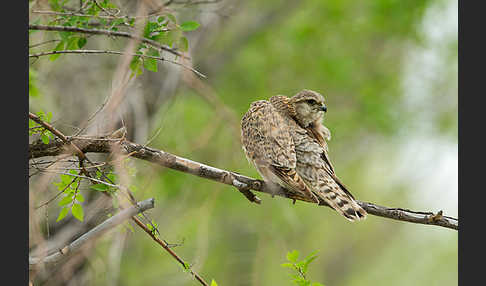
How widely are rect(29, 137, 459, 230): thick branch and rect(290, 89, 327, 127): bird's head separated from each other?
170 centimetres

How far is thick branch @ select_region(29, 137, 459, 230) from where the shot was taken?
3.48 meters

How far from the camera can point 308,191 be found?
4.79 m

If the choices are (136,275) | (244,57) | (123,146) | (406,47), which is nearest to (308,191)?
(123,146)

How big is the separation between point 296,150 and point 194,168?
1784 mm

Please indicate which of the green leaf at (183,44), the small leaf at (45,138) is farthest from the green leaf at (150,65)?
the small leaf at (45,138)

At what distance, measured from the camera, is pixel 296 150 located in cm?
551

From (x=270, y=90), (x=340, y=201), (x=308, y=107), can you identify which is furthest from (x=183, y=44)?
(x=270, y=90)

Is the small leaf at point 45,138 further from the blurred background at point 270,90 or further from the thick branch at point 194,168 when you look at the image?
the blurred background at point 270,90

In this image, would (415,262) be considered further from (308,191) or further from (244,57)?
(308,191)

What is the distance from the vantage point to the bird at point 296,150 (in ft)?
16.1

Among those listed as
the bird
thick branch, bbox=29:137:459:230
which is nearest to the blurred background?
the bird

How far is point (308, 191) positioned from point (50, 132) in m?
2.23

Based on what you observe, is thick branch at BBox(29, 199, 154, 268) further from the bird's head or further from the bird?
the bird's head

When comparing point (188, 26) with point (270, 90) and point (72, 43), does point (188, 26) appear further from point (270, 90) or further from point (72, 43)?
point (270, 90)
